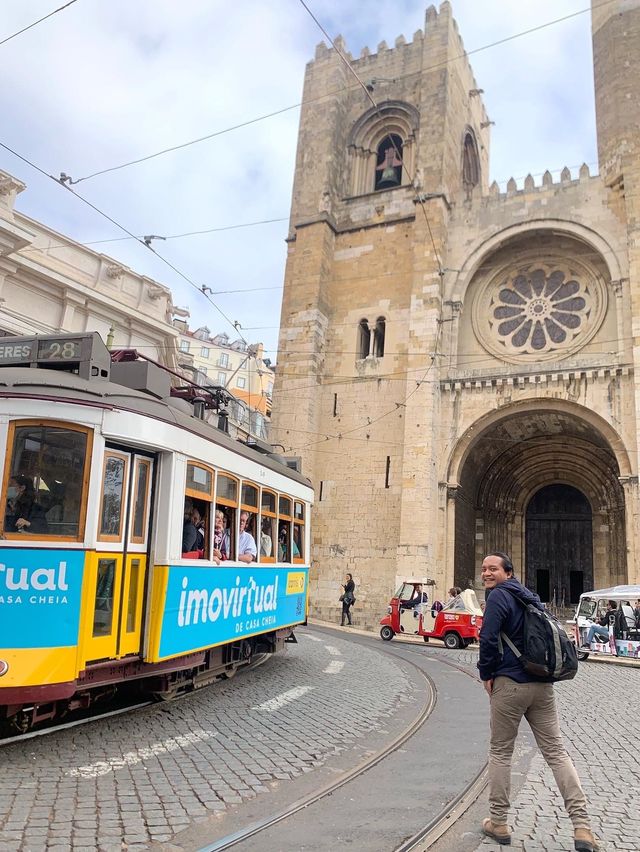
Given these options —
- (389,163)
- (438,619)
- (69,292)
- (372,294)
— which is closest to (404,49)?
(389,163)

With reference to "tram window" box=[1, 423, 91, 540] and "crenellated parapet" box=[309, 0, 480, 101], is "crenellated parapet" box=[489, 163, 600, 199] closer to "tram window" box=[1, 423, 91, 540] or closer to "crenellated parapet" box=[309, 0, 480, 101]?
"crenellated parapet" box=[309, 0, 480, 101]

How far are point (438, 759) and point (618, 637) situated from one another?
10176 mm

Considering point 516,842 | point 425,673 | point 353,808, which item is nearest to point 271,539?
point 425,673

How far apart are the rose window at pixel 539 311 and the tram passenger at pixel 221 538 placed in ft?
51.9

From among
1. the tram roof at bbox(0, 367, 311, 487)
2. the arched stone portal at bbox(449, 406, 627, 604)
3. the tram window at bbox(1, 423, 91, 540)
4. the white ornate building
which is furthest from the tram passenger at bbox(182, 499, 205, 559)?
the arched stone portal at bbox(449, 406, 627, 604)

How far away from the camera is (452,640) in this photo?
14734 mm

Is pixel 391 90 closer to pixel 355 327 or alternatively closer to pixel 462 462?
pixel 355 327

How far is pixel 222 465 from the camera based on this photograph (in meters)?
6.86

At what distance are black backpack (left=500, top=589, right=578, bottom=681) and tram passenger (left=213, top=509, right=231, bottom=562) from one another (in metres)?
3.72

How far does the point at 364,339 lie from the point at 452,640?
1145 centimetres

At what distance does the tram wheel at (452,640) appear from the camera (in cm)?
1465

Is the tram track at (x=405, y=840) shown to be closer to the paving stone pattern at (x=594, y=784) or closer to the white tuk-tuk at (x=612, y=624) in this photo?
the paving stone pattern at (x=594, y=784)

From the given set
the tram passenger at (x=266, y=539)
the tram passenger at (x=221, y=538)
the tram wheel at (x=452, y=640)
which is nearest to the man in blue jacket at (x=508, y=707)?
the tram passenger at (x=221, y=538)

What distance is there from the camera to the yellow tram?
4684 mm
